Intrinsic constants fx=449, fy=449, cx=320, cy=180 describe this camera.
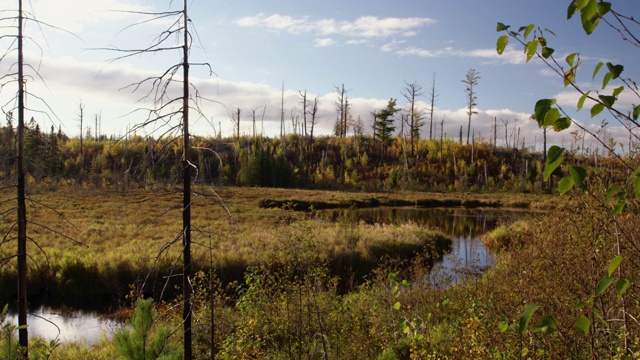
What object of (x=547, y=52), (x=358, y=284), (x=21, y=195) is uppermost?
(x=547, y=52)

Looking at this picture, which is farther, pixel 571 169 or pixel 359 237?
pixel 359 237

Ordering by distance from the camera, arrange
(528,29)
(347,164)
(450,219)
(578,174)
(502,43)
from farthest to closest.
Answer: (347,164) < (450,219) < (502,43) < (528,29) < (578,174)

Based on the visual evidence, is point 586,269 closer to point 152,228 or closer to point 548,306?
point 548,306

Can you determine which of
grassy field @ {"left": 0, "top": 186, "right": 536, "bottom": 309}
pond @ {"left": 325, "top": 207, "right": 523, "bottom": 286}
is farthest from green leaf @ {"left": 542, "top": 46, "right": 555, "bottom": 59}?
pond @ {"left": 325, "top": 207, "right": 523, "bottom": 286}

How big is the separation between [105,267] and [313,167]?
4509cm

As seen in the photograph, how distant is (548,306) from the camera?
483cm

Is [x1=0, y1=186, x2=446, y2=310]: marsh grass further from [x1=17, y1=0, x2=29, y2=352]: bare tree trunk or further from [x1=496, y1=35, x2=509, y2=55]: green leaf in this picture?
[x1=496, y1=35, x2=509, y2=55]: green leaf

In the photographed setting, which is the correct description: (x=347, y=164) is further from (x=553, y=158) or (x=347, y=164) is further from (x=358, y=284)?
(x=553, y=158)

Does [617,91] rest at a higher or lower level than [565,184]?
higher

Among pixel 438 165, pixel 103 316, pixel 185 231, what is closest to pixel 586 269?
pixel 185 231

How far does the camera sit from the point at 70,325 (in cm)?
1091

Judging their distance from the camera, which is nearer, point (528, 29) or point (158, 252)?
point (528, 29)

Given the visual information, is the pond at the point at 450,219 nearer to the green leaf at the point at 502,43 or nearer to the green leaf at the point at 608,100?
the green leaf at the point at 502,43

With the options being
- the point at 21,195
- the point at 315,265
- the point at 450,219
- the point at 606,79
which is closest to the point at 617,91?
the point at 606,79
